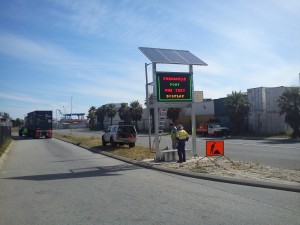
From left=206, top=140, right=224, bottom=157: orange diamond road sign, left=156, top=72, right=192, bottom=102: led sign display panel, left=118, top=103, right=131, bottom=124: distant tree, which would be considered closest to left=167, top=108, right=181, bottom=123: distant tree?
left=118, top=103, right=131, bottom=124: distant tree

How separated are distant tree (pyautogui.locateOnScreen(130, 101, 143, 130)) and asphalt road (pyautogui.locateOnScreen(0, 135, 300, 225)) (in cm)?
7758

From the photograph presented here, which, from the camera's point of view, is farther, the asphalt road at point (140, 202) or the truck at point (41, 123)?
the truck at point (41, 123)

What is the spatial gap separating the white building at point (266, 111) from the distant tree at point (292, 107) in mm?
6500

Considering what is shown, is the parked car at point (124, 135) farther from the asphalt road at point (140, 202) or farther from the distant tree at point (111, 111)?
the distant tree at point (111, 111)

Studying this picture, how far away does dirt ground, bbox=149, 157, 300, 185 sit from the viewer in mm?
12039

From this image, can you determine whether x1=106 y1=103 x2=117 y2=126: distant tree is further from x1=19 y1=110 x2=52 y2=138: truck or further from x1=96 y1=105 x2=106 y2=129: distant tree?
x1=19 y1=110 x2=52 y2=138: truck

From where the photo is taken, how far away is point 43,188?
1184cm

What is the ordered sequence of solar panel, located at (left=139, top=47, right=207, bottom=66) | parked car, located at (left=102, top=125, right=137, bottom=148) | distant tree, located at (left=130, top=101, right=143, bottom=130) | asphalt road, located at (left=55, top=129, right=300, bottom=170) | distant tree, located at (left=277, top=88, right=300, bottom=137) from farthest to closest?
distant tree, located at (left=130, top=101, right=143, bottom=130) < distant tree, located at (left=277, top=88, right=300, bottom=137) < parked car, located at (left=102, top=125, right=137, bottom=148) < solar panel, located at (left=139, top=47, right=207, bottom=66) < asphalt road, located at (left=55, top=129, right=300, bottom=170)

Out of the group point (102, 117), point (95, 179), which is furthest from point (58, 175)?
point (102, 117)

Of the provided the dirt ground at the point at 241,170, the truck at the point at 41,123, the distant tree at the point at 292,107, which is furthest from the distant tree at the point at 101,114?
the dirt ground at the point at 241,170

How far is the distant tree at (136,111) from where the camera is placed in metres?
91.5

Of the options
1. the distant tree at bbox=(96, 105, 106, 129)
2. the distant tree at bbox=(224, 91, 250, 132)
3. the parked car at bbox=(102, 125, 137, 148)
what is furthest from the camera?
the distant tree at bbox=(96, 105, 106, 129)

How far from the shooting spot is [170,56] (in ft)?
63.9

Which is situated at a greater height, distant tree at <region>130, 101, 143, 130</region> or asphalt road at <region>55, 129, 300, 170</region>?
distant tree at <region>130, 101, 143, 130</region>
